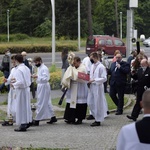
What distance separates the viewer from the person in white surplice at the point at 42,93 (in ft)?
47.9

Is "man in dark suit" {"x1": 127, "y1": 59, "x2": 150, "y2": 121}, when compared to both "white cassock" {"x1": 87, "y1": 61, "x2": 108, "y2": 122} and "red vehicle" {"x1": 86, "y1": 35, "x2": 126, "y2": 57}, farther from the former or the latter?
"red vehicle" {"x1": 86, "y1": 35, "x2": 126, "y2": 57}

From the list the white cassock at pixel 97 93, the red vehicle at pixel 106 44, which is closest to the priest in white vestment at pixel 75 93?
the white cassock at pixel 97 93

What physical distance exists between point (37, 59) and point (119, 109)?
3.13 metres

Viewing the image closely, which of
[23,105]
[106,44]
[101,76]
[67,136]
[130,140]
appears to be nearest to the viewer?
[130,140]

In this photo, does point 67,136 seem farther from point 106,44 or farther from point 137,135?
point 106,44

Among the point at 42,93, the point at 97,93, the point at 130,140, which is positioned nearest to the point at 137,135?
the point at 130,140

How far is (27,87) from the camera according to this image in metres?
13.7

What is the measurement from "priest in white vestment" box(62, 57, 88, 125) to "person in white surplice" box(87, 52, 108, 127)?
6.7 inches

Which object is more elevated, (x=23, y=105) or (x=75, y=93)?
(x=75, y=93)

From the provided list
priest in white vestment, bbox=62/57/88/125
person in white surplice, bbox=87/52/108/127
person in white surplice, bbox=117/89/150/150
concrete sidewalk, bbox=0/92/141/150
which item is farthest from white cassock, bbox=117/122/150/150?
priest in white vestment, bbox=62/57/88/125

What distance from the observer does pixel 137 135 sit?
5.21 meters

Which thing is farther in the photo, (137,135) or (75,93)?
(75,93)

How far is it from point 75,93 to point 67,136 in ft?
6.36

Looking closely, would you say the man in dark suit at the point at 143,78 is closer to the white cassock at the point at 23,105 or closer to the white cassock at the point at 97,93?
the white cassock at the point at 97,93
